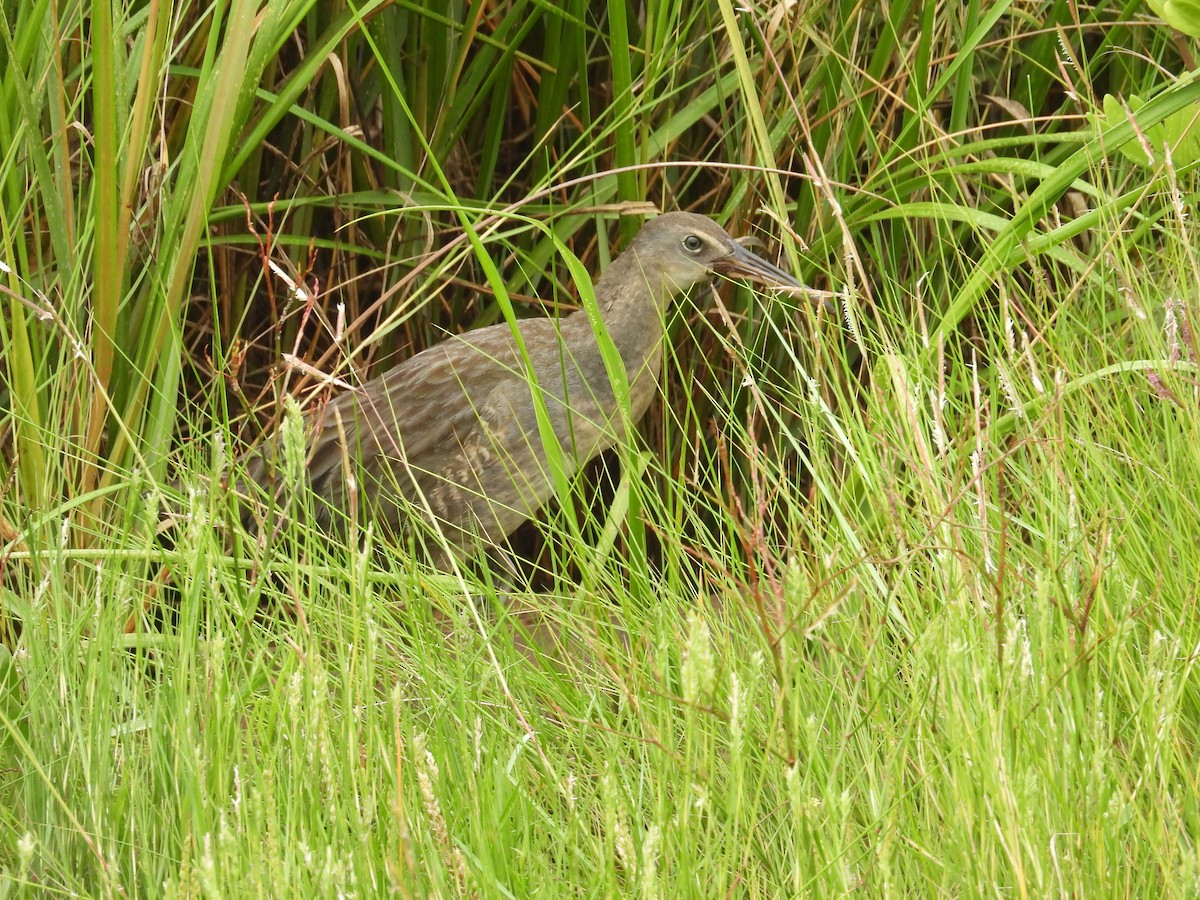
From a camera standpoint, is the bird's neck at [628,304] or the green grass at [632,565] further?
the bird's neck at [628,304]

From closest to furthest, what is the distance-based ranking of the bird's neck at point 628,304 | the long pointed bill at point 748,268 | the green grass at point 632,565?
the green grass at point 632,565, the long pointed bill at point 748,268, the bird's neck at point 628,304

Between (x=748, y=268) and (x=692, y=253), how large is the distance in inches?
6.4

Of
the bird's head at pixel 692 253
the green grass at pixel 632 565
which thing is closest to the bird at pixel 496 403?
the bird's head at pixel 692 253

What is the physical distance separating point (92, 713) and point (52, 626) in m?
0.37

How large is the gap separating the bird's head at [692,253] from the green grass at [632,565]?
9cm

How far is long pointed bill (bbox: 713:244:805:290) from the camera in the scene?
3.49 m

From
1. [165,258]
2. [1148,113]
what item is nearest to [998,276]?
[1148,113]

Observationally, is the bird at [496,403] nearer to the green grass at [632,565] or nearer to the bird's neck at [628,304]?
the bird's neck at [628,304]

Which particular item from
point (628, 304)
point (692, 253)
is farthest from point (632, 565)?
point (628, 304)

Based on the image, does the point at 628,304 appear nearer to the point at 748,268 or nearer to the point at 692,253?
the point at 692,253

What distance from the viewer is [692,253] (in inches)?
142

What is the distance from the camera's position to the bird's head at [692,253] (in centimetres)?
353

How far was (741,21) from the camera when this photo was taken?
3.55 metres

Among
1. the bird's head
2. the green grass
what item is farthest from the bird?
the green grass
